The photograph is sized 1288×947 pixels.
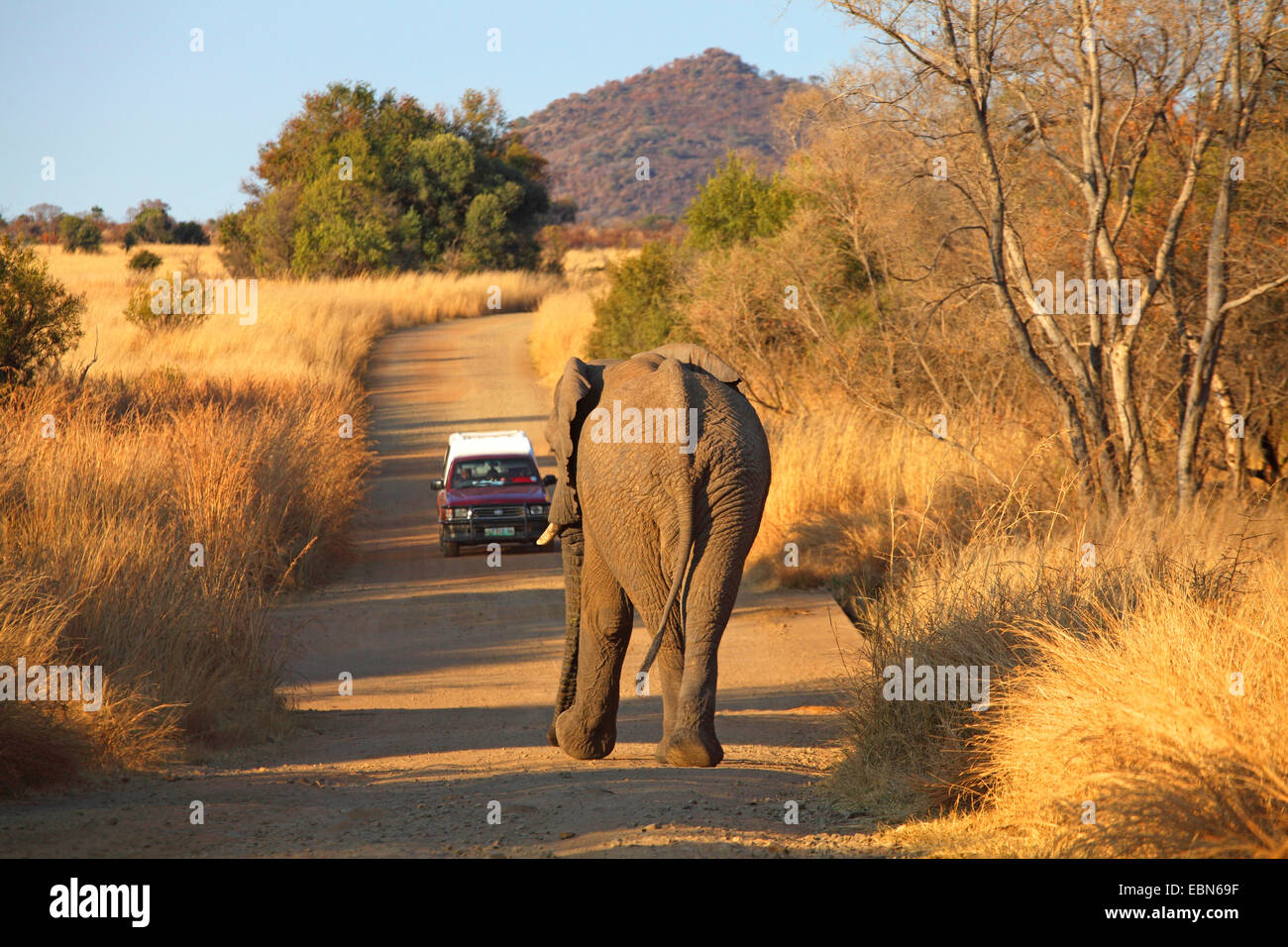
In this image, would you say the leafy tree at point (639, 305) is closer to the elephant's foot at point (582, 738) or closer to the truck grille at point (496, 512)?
the truck grille at point (496, 512)

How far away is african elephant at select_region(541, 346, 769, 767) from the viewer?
5.46m

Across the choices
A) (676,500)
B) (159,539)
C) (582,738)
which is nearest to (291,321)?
(159,539)

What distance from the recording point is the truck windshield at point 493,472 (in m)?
15.4

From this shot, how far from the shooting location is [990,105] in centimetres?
1386

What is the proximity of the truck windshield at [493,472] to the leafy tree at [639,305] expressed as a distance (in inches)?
341

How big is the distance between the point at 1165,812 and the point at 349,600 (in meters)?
10.2

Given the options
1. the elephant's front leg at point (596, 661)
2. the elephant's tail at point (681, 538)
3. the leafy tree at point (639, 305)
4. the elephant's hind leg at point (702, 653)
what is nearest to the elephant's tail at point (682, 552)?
the elephant's tail at point (681, 538)

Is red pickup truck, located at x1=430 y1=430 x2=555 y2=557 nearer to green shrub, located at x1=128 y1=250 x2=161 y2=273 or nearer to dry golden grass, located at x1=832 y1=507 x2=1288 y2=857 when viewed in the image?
dry golden grass, located at x1=832 y1=507 x2=1288 y2=857

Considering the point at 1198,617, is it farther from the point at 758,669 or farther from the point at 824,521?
the point at 824,521

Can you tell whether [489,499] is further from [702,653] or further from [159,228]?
[159,228]

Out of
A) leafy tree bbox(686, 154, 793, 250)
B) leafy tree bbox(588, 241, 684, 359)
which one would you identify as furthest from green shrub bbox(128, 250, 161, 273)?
leafy tree bbox(686, 154, 793, 250)

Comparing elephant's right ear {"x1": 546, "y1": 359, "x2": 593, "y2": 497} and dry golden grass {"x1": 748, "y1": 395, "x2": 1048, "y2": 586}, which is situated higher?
elephant's right ear {"x1": 546, "y1": 359, "x2": 593, "y2": 497}

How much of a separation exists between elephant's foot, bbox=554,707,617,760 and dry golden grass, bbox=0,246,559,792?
7.12ft

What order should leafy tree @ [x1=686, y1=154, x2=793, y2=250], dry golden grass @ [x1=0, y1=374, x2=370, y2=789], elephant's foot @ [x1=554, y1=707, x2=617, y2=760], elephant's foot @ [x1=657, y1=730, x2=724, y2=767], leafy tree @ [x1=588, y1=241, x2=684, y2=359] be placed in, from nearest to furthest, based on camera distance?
1. elephant's foot @ [x1=657, y1=730, x2=724, y2=767]
2. elephant's foot @ [x1=554, y1=707, x2=617, y2=760]
3. dry golden grass @ [x1=0, y1=374, x2=370, y2=789]
4. leafy tree @ [x1=686, y1=154, x2=793, y2=250]
5. leafy tree @ [x1=588, y1=241, x2=684, y2=359]
